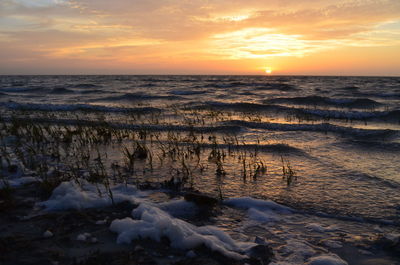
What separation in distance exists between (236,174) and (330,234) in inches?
111

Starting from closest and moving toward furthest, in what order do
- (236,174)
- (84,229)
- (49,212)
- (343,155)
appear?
(84,229) → (49,212) → (236,174) → (343,155)

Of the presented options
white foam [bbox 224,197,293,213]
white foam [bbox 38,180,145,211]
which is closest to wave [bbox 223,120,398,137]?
white foam [bbox 224,197,293,213]

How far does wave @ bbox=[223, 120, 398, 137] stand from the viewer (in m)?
12.3

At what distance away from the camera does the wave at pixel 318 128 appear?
1227 cm

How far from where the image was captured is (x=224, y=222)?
454 cm

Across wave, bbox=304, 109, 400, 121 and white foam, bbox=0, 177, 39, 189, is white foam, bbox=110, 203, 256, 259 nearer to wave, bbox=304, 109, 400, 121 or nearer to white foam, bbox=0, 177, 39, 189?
white foam, bbox=0, 177, 39, 189

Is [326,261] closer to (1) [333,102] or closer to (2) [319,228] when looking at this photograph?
(2) [319,228]

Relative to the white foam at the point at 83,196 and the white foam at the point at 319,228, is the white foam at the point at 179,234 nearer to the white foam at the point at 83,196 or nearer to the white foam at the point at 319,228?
the white foam at the point at 83,196

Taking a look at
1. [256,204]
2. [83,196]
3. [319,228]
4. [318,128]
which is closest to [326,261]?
[319,228]

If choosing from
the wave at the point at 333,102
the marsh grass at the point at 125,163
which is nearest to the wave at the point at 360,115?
the wave at the point at 333,102

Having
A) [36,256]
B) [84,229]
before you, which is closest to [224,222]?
[84,229]

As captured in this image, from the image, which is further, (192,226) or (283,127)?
(283,127)

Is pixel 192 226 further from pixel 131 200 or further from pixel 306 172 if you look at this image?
pixel 306 172

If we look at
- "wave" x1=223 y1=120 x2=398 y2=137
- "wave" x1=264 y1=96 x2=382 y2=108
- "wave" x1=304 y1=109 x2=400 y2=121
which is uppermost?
"wave" x1=264 y1=96 x2=382 y2=108
